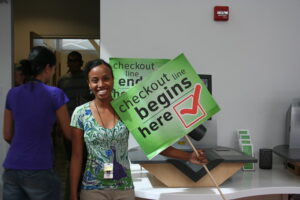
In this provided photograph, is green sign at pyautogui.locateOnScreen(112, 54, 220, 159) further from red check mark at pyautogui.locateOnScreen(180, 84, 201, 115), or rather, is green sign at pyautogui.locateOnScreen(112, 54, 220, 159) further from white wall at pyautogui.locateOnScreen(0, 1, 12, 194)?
white wall at pyautogui.locateOnScreen(0, 1, 12, 194)

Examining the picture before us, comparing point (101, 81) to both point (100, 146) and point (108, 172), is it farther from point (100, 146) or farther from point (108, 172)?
point (108, 172)

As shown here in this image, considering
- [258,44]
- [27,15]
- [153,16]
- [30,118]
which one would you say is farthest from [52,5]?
[30,118]

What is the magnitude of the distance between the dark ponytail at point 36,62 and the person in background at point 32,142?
14 mm

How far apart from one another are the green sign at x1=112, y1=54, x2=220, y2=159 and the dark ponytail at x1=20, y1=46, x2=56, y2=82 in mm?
417

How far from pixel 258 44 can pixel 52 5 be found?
362cm

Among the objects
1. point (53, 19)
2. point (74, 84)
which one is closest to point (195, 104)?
point (74, 84)

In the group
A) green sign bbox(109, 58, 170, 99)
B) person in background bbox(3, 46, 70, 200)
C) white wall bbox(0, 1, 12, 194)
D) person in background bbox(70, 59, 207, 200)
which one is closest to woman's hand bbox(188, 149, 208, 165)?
person in background bbox(70, 59, 207, 200)

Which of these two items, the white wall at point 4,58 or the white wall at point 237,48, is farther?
the white wall at point 4,58

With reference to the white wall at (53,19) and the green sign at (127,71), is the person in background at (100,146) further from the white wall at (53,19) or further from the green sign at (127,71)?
the white wall at (53,19)

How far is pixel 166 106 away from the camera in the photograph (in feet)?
5.31

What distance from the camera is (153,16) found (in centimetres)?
240

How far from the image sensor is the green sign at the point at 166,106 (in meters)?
1.56

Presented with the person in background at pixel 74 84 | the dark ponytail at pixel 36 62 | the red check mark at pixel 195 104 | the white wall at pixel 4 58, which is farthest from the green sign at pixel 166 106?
the white wall at pixel 4 58

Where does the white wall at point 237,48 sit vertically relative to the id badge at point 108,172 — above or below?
above
